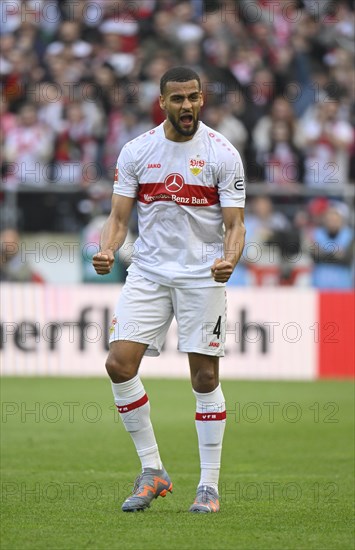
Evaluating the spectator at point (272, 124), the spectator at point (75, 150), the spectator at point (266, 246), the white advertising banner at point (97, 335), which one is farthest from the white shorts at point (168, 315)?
the spectator at point (272, 124)

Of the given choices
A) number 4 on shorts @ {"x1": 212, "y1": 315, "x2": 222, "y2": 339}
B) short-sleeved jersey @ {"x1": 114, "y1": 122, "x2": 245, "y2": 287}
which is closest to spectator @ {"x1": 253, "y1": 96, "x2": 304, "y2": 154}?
short-sleeved jersey @ {"x1": 114, "y1": 122, "x2": 245, "y2": 287}

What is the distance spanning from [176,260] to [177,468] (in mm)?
2783

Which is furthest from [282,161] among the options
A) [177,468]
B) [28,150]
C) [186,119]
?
[186,119]

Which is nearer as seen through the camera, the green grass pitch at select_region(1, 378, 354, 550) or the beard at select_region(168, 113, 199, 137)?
the green grass pitch at select_region(1, 378, 354, 550)

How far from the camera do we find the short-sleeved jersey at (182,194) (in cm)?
743

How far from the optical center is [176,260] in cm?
753

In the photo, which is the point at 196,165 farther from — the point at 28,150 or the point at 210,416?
the point at 28,150

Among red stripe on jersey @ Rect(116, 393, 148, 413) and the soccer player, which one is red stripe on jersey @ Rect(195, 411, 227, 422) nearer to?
the soccer player

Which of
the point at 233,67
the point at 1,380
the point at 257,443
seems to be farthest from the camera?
the point at 233,67

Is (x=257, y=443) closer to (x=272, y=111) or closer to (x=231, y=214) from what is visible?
(x=231, y=214)

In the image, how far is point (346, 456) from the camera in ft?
34.4

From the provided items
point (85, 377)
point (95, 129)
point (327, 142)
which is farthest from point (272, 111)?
point (85, 377)

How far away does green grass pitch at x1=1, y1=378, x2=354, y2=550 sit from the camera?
254 inches

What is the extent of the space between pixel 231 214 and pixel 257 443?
15.0ft
